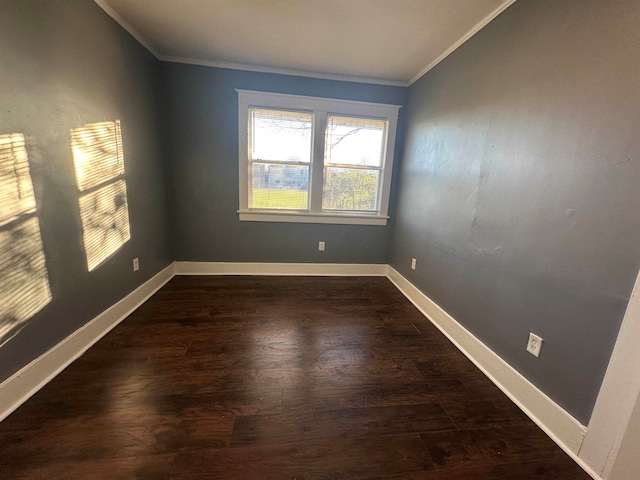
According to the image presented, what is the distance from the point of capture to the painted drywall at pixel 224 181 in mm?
2777

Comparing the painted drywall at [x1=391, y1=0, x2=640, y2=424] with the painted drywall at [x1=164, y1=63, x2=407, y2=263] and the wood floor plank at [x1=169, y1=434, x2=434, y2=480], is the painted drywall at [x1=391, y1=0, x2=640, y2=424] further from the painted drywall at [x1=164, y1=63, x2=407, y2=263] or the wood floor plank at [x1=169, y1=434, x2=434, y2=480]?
the painted drywall at [x1=164, y1=63, x2=407, y2=263]

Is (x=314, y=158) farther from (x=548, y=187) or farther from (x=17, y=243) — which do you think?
(x=17, y=243)

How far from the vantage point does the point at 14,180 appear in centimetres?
130

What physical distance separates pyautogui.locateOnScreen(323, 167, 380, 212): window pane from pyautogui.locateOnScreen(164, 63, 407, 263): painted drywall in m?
0.26

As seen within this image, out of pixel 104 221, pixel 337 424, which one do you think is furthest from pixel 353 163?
pixel 337 424

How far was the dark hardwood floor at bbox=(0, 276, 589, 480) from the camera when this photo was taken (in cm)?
110

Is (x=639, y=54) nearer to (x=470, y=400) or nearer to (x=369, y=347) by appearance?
(x=470, y=400)

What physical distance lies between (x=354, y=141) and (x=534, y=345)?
2582 millimetres

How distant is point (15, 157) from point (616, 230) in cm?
282

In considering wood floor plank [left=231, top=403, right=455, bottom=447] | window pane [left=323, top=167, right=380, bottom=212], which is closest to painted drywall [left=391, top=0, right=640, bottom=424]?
wood floor plank [left=231, top=403, right=455, bottom=447]

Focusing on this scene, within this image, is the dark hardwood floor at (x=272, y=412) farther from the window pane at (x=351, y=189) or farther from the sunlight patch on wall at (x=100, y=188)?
the window pane at (x=351, y=189)

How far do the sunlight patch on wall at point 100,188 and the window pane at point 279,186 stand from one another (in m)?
1.28

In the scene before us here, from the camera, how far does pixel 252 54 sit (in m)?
2.50

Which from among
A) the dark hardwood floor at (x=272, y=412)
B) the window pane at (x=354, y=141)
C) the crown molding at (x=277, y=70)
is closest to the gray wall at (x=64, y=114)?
the dark hardwood floor at (x=272, y=412)
